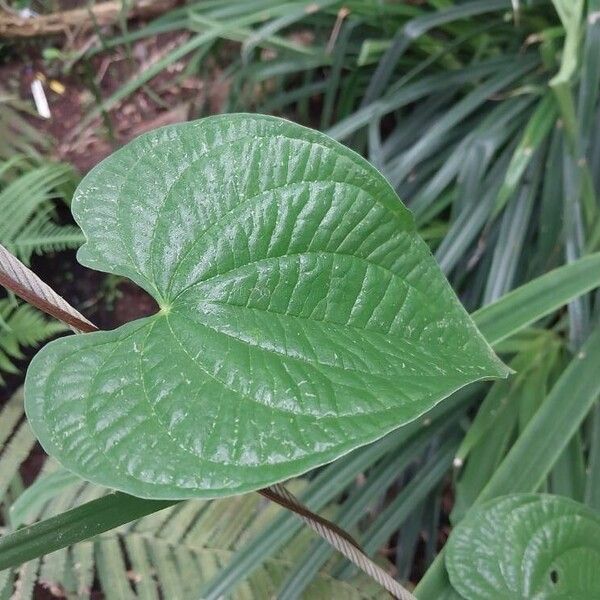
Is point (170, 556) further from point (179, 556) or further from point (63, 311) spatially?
point (63, 311)

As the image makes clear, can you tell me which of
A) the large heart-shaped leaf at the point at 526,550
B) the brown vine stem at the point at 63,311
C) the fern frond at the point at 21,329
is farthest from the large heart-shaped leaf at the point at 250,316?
the fern frond at the point at 21,329

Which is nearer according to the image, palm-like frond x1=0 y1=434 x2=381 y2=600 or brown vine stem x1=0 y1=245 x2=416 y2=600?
brown vine stem x1=0 y1=245 x2=416 y2=600

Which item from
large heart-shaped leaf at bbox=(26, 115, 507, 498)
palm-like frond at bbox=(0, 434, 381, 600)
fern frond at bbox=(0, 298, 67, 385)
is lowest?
palm-like frond at bbox=(0, 434, 381, 600)

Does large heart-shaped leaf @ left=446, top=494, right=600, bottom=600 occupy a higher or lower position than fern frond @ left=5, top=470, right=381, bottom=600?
higher

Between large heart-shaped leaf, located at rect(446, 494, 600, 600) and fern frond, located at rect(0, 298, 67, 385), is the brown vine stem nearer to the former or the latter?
large heart-shaped leaf, located at rect(446, 494, 600, 600)

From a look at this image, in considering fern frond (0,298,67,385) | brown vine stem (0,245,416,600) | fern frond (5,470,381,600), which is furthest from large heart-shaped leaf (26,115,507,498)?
fern frond (0,298,67,385)

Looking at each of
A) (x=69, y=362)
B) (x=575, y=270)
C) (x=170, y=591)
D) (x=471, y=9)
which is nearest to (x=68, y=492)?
(x=170, y=591)

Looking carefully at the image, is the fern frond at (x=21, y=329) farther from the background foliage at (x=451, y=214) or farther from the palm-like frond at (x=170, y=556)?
the palm-like frond at (x=170, y=556)
